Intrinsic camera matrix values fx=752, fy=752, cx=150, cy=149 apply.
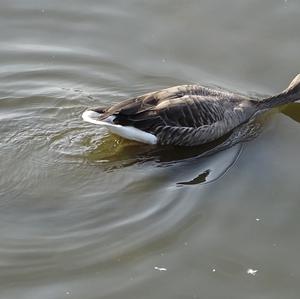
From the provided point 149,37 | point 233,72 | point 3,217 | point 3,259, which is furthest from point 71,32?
point 3,259

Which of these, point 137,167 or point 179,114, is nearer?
point 137,167

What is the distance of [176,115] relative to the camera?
9.20 metres

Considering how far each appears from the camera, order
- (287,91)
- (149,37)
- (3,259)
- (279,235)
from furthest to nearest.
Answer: (149,37)
(287,91)
(279,235)
(3,259)

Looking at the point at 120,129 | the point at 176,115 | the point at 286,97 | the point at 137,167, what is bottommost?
the point at 137,167

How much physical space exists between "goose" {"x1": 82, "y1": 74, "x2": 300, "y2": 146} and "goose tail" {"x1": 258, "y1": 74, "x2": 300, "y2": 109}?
24 cm

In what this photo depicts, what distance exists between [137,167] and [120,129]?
19.4 inches

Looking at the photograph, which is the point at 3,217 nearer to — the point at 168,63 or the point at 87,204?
the point at 87,204

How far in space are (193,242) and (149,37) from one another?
428cm

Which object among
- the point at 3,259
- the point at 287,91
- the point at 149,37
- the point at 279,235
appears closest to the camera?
the point at 3,259

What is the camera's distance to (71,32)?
36.0ft

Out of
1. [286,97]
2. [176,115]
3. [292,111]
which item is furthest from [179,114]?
[292,111]

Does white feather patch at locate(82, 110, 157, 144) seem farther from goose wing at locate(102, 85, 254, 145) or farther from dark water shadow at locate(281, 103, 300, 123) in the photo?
dark water shadow at locate(281, 103, 300, 123)

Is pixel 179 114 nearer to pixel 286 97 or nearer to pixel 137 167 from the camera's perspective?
pixel 137 167

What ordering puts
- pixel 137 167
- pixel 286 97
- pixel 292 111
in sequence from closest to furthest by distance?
pixel 137 167
pixel 286 97
pixel 292 111
